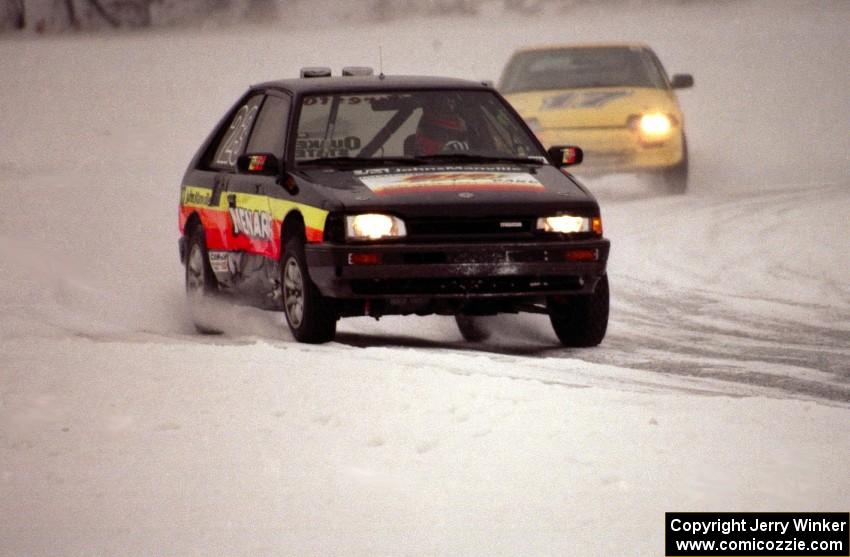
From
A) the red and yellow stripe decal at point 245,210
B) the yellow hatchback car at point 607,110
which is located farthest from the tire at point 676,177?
the red and yellow stripe decal at point 245,210

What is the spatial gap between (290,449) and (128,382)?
1.29 m

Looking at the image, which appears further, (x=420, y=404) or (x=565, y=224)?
(x=565, y=224)

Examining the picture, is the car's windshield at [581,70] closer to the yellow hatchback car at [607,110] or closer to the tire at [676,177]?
the yellow hatchback car at [607,110]

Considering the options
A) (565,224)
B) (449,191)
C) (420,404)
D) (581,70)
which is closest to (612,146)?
(581,70)

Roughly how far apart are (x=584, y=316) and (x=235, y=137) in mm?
2430

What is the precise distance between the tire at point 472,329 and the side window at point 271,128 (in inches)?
60.1

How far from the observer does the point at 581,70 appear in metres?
19.8

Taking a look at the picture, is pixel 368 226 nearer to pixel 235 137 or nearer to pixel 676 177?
pixel 235 137

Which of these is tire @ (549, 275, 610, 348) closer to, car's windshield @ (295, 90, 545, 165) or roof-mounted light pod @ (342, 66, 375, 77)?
car's windshield @ (295, 90, 545, 165)

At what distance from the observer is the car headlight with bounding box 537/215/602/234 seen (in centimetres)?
980

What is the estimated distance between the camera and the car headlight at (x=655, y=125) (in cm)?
1856

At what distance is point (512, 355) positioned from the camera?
9961 millimetres

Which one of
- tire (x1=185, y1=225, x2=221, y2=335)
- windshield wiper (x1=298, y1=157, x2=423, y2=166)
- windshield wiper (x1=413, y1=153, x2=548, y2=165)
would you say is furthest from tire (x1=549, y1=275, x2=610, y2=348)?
tire (x1=185, y1=225, x2=221, y2=335)

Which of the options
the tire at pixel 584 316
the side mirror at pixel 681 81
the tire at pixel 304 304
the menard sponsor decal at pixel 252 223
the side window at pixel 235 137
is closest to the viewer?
the tire at pixel 304 304
